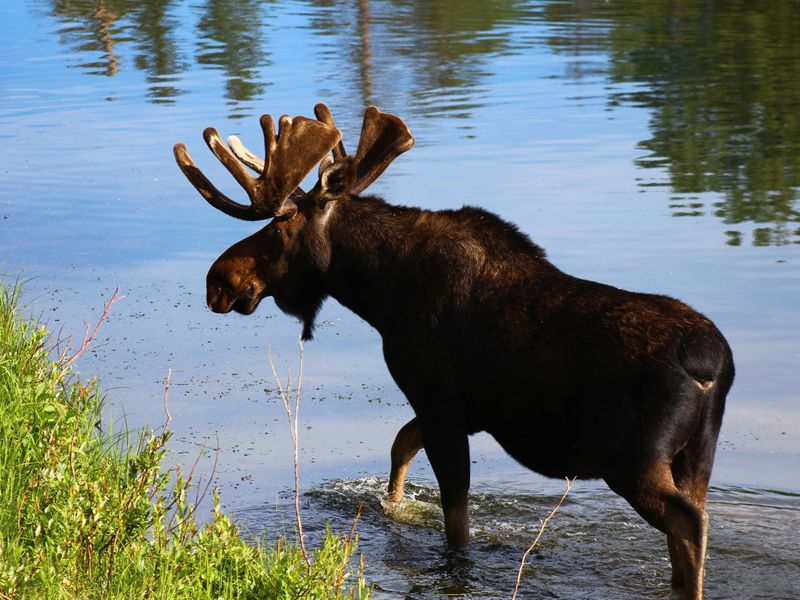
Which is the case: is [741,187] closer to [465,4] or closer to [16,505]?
[16,505]

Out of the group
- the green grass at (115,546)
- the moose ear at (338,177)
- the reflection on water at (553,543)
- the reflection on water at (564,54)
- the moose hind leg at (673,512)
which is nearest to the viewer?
the green grass at (115,546)

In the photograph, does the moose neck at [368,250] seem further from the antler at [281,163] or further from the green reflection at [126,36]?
the green reflection at [126,36]

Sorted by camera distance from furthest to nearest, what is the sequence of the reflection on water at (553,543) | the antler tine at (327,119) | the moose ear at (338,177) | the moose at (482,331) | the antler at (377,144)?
the antler tine at (327,119) → the antler at (377,144) → the moose ear at (338,177) → the reflection on water at (553,543) → the moose at (482,331)

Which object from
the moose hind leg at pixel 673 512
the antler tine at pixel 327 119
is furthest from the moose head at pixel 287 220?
the moose hind leg at pixel 673 512

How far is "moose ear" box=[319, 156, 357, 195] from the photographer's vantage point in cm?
732

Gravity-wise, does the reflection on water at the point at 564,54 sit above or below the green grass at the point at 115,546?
below

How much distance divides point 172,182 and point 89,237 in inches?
106

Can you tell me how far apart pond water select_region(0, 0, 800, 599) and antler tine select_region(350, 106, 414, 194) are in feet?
5.43

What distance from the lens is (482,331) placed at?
21.8ft

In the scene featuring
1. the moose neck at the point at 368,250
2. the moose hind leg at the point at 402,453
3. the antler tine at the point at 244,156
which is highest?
the antler tine at the point at 244,156

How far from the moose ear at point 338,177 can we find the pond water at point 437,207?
1650mm

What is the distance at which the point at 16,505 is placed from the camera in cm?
598

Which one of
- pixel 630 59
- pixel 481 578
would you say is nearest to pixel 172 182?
pixel 481 578

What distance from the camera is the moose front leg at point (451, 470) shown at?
272 inches
